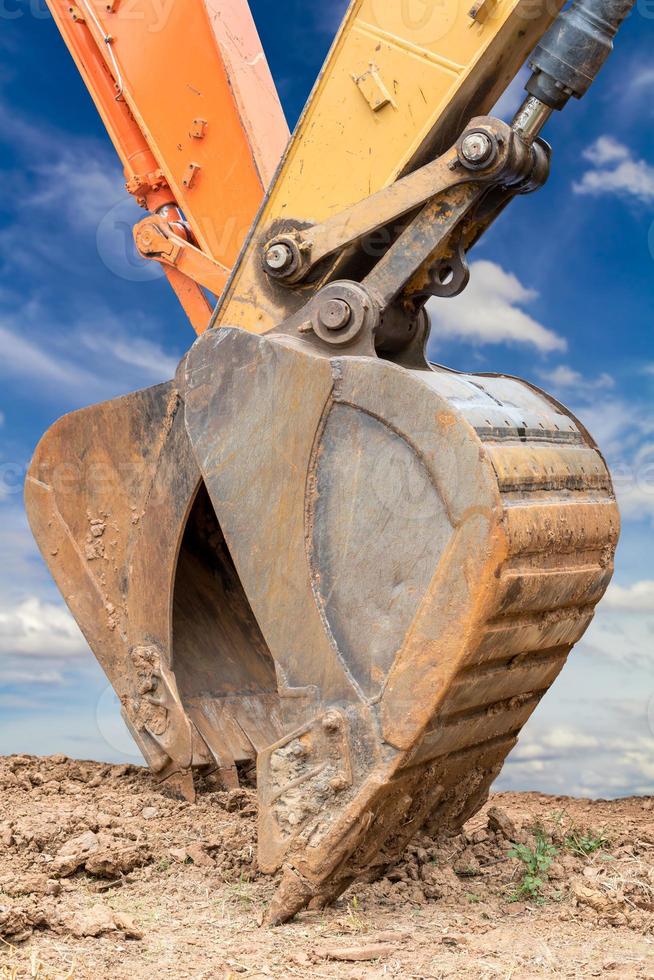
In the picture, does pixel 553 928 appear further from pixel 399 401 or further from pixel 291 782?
pixel 399 401

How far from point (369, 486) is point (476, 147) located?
4.11 feet

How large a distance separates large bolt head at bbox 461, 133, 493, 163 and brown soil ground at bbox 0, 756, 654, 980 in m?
2.52

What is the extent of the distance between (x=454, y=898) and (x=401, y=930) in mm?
400

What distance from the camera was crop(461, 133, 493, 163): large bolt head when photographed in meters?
4.19

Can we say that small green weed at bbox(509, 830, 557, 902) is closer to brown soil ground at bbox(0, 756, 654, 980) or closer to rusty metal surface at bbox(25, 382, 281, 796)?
brown soil ground at bbox(0, 756, 654, 980)

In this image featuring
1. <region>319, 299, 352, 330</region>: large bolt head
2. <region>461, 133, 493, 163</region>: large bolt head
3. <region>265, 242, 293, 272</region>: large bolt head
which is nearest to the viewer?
<region>461, 133, 493, 163</region>: large bolt head

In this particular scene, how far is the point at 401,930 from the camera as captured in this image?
392 centimetres

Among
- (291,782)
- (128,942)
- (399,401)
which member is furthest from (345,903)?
(399,401)

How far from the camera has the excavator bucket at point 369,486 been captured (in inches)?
153

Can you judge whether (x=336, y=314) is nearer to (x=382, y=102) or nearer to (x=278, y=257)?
(x=278, y=257)

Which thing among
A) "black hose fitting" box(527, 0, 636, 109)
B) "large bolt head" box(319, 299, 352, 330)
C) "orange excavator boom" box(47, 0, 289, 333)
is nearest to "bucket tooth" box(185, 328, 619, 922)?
"large bolt head" box(319, 299, 352, 330)

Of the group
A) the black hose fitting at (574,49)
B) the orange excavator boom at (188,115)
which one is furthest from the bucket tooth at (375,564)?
the orange excavator boom at (188,115)

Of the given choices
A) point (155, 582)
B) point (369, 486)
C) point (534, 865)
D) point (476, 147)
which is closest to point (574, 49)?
point (476, 147)

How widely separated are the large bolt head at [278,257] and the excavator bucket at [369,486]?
1 cm
